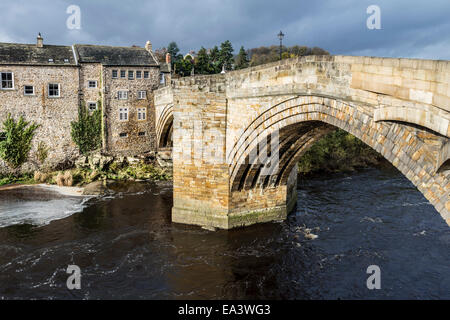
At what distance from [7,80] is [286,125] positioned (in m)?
22.3

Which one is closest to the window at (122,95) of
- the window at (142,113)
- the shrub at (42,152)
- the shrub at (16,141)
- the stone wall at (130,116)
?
the stone wall at (130,116)

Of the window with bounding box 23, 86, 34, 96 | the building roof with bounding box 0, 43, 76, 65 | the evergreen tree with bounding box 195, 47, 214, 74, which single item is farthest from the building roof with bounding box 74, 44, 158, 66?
the evergreen tree with bounding box 195, 47, 214, 74

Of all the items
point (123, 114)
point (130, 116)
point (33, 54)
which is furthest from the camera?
point (130, 116)

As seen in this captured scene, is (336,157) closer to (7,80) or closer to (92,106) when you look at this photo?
(92,106)

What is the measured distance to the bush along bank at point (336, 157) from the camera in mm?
27766

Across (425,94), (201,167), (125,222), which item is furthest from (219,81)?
(425,94)

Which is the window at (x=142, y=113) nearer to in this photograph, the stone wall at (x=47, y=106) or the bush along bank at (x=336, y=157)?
the stone wall at (x=47, y=106)

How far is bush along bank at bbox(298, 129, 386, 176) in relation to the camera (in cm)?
2777

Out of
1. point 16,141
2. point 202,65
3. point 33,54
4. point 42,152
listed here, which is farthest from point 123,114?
point 202,65

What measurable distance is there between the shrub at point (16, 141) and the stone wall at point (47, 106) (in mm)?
356

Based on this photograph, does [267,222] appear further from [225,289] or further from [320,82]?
[320,82]

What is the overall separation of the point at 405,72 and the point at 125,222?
571 inches

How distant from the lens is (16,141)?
26.0 meters
